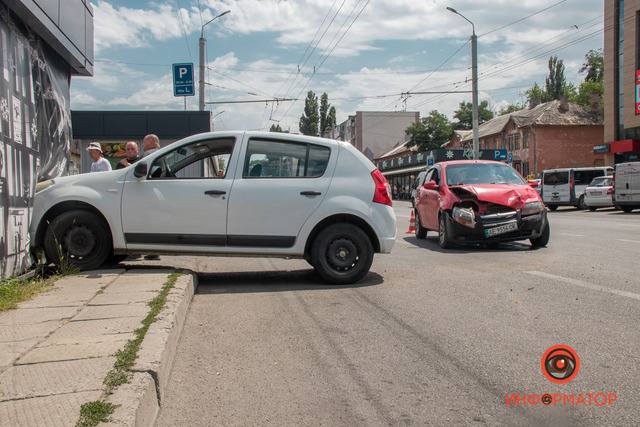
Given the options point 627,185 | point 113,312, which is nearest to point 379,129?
point 627,185

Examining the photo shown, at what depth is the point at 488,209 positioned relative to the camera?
386 inches

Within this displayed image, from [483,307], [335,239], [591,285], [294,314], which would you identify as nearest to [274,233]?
[335,239]

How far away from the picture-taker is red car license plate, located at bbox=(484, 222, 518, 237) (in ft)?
31.6

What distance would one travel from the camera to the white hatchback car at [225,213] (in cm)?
657

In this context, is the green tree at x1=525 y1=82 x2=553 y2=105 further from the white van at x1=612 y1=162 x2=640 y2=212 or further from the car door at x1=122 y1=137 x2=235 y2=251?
the car door at x1=122 y1=137 x2=235 y2=251

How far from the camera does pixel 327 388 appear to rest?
3.39m

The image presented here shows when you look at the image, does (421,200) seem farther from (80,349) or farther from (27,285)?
(80,349)

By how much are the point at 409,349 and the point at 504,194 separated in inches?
252

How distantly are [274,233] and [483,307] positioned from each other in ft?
8.19

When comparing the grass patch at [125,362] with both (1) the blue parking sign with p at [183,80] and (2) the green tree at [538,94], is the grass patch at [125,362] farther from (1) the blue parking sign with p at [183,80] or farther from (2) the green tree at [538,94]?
(2) the green tree at [538,94]

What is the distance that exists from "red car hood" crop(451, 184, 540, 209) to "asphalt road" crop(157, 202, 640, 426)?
7.72 ft

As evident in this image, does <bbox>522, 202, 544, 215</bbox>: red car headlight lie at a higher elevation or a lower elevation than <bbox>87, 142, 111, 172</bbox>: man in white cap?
lower

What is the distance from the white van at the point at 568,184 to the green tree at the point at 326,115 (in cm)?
6469

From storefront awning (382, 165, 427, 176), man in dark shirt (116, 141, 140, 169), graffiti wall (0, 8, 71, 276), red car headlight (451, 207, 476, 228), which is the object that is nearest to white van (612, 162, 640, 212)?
red car headlight (451, 207, 476, 228)
